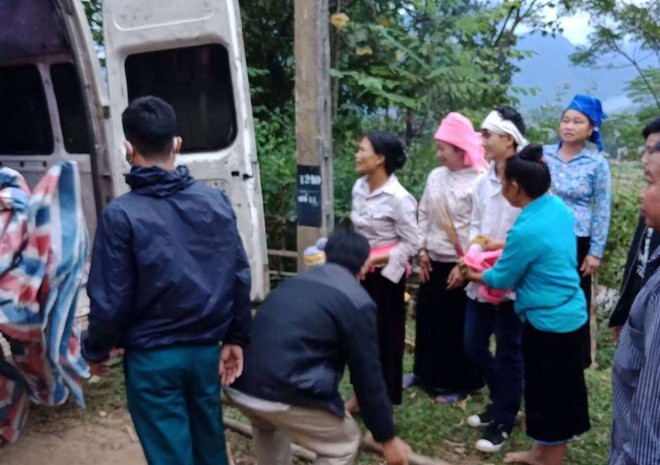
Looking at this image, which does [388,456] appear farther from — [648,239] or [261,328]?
[648,239]

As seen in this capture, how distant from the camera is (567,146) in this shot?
3.80 metres

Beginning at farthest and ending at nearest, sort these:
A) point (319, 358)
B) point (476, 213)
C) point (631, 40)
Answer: point (631, 40), point (476, 213), point (319, 358)

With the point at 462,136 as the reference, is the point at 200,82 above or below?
above

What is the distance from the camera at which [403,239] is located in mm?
3482

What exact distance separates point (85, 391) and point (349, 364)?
2.38 m

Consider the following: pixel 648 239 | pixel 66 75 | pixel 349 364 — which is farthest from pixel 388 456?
pixel 66 75

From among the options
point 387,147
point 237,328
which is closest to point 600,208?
point 387,147

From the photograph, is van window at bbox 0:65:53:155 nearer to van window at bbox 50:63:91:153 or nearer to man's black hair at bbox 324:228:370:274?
van window at bbox 50:63:91:153

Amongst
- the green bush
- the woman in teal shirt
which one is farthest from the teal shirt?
the green bush

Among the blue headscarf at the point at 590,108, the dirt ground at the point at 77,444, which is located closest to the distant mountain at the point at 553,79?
the blue headscarf at the point at 590,108

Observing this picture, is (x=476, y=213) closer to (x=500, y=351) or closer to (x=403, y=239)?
(x=403, y=239)

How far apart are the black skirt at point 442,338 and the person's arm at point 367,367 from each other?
1.57m

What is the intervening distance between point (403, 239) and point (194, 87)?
5.83ft

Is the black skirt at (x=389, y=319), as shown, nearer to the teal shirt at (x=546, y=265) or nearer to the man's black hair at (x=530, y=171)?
the teal shirt at (x=546, y=265)
